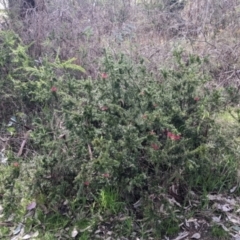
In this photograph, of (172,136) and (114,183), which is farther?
(114,183)

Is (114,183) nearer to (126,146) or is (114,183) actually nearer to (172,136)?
(126,146)

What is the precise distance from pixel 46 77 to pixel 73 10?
3.14 metres

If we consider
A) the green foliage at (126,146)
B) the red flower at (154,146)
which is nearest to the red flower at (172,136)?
the green foliage at (126,146)

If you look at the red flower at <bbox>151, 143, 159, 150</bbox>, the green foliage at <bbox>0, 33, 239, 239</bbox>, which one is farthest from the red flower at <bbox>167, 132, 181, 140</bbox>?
the red flower at <bbox>151, 143, 159, 150</bbox>

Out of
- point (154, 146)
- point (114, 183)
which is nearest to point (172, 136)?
point (154, 146)

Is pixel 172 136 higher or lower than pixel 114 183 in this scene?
higher

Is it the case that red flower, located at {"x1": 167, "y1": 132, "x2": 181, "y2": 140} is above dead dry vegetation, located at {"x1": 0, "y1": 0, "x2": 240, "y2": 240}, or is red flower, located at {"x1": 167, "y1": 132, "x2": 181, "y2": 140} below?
above

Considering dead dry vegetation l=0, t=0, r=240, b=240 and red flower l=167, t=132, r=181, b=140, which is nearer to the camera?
red flower l=167, t=132, r=181, b=140

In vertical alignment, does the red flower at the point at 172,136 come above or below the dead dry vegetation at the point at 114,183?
above

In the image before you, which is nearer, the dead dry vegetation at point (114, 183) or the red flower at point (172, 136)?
the red flower at point (172, 136)

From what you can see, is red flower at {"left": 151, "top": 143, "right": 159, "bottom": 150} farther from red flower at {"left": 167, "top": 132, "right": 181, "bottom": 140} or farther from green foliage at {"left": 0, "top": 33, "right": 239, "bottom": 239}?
red flower at {"left": 167, "top": 132, "right": 181, "bottom": 140}

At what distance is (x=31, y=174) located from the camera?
123 inches

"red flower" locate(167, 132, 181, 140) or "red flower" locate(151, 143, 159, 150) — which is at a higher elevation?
"red flower" locate(167, 132, 181, 140)

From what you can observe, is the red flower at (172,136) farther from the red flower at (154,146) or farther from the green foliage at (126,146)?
the red flower at (154,146)
